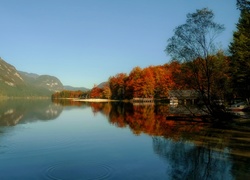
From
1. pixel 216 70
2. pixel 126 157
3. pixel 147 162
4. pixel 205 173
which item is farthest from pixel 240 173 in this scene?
pixel 216 70

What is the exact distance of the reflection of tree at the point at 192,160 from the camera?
1507 centimetres

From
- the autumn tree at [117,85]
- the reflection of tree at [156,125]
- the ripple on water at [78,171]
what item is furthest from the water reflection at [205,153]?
the autumn tree at [117,85]

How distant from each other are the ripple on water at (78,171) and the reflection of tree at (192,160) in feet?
11.8

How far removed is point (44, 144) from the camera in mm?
24219

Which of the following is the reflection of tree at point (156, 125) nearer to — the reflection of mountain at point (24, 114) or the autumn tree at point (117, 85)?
the reflection of mountain at point (24, 114)

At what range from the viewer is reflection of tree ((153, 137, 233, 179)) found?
49.5ft

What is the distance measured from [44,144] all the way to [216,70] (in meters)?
26.1

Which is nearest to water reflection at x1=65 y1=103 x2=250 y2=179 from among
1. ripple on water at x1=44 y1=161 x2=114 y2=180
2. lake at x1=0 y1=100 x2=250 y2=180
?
lake at x1=0 y1=100 x2=250 y2=180

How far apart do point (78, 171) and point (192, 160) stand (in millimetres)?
7221

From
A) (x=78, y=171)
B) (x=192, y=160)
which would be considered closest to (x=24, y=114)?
(x=78, y=171)

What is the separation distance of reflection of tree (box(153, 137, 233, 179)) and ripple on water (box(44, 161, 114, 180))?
359cm

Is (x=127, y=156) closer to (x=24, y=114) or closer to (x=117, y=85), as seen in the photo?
(x=24, y=114)

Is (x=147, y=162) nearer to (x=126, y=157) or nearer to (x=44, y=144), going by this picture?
(x=126, y=157)

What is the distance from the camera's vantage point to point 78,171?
1568cm
